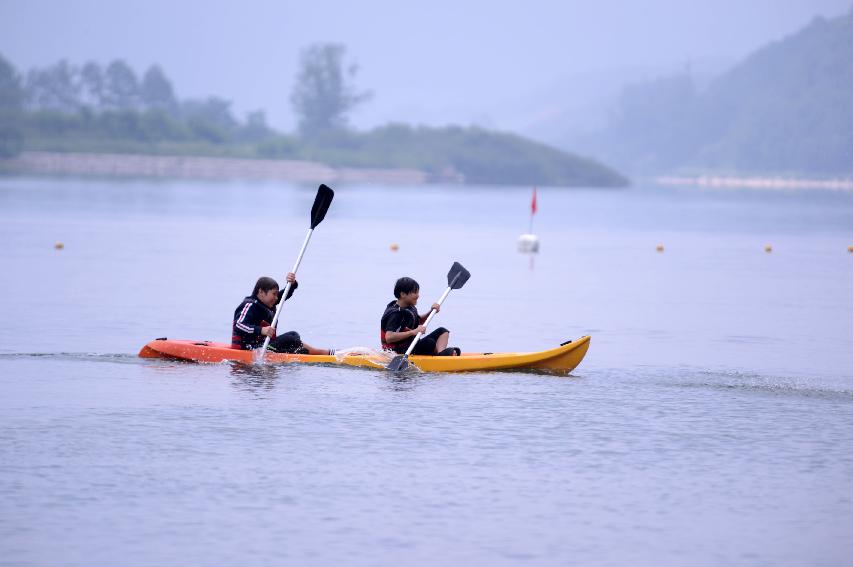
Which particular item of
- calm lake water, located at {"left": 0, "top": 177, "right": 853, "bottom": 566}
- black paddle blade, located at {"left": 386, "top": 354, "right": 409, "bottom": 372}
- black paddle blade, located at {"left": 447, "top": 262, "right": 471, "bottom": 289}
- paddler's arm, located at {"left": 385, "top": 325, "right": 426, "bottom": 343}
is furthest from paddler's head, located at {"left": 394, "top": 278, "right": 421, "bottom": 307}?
black paddle blade, located at {"left": 447, "top": 262, "right": 471, "bottom": 289}

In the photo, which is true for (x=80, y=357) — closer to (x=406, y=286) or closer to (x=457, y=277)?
(x=406, y=286)

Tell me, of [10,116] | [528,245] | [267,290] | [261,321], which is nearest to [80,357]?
[261,321]

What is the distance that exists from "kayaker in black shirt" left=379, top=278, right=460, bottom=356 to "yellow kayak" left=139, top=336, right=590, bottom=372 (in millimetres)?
244

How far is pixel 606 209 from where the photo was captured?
362ft

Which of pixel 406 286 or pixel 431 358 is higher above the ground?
pixel 406 286

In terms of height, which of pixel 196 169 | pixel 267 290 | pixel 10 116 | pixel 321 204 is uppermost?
pixel 10 116

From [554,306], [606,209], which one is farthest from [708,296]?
[606,209]

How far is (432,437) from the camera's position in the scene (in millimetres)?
14625

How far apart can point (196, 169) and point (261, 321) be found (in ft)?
506

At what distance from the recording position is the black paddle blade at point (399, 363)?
18172 millimetres

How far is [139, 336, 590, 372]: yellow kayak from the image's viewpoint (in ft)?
60.2

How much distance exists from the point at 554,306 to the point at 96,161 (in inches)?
5400

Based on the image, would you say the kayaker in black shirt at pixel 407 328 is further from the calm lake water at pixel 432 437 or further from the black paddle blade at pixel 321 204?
the black paddle blade at pixel 321 204

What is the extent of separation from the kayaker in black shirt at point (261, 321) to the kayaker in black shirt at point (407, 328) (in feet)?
3.58
